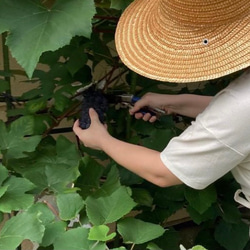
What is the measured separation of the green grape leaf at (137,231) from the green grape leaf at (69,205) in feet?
0.30

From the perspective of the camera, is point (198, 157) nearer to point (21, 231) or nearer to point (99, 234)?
point (99, 234)

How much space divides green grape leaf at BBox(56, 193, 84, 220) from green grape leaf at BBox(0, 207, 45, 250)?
0.26 feet

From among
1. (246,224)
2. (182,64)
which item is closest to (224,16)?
(182,64)

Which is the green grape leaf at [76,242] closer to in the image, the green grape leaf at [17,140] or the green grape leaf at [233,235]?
the green grape leaf at [17,140]

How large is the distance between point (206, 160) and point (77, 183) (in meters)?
0.37

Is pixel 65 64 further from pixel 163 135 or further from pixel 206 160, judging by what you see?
pixel 206 160

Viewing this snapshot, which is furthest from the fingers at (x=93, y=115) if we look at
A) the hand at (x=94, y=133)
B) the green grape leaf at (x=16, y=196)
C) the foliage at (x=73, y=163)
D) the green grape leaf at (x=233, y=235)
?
the green grape leaf at (x=233, y=235)

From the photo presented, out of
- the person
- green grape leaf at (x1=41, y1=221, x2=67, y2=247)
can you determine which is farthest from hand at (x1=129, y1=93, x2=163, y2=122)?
green grape leaf at (x1=41, y1=221, x2=67, y2=247)

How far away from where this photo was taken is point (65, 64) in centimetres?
147

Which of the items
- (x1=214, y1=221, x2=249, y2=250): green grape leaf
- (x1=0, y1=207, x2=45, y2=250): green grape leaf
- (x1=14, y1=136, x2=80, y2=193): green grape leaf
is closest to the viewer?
(x1=0, y1=207, x2=45, y2=250): green grape leaf

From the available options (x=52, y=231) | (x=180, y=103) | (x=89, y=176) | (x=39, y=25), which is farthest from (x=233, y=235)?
(x=39, y=25)

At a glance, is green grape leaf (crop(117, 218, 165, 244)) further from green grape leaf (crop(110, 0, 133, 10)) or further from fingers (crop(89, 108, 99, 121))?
green grape leaf (crop(110, 0, 133, 10))

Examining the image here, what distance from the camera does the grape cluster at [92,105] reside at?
1.30 m

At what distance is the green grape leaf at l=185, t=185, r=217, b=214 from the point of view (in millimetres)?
1333
